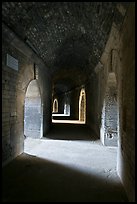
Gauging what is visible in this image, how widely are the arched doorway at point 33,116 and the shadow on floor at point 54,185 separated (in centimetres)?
398

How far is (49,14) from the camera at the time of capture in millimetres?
5191

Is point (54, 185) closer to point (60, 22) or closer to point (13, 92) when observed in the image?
point (13, 92)

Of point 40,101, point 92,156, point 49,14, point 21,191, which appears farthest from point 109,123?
point 21,191

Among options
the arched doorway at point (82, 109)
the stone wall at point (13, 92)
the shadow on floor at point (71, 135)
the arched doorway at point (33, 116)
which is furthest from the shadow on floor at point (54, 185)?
the arched doorway at point (82, 109)

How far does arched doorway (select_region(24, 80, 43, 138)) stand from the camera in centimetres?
893

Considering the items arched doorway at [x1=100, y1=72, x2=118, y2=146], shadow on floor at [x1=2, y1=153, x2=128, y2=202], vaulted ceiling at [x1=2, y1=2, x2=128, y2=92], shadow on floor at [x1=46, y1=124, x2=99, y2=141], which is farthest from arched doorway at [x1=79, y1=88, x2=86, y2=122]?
shadow on floor at [x1=2, y1=153, x2=128, y2=202]

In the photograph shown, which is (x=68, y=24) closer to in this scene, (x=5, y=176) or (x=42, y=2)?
(x=42, y=2)

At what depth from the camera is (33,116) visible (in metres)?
9.06

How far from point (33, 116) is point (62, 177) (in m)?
5.14

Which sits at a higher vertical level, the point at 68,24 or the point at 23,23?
the point at 68,24

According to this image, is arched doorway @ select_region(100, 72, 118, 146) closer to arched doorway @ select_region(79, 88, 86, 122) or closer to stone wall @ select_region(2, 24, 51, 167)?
stone wall @ select_region(2, 24, 51, 167)

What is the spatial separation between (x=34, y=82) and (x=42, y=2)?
12.9 feet

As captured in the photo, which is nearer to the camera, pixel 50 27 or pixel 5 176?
pixel 5 176

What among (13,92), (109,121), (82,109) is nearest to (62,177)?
(13,92)
